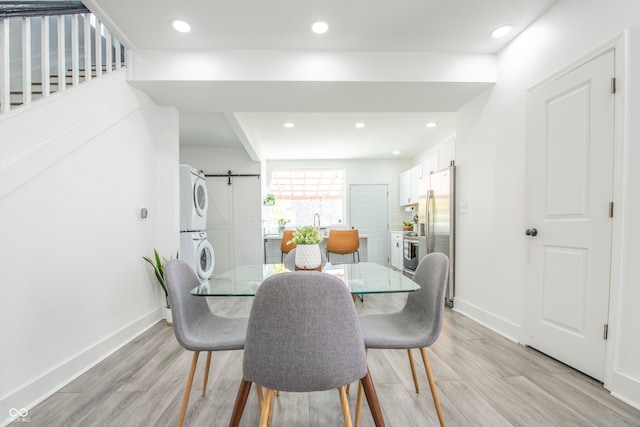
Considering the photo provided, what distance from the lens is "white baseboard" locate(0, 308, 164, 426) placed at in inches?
58.2

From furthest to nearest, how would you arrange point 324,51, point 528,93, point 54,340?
1. point 324,51
2. point 528,93
3. point 54,340

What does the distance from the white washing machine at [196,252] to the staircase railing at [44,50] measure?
192 centimetres

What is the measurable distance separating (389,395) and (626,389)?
50.3 inches

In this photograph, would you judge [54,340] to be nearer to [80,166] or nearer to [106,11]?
[80,166]

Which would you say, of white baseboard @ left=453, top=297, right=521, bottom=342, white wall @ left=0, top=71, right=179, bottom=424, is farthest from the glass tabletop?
white baseboard @ left=453, top=297, right=521, bottom=342

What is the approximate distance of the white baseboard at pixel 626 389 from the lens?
→ 58.9 inches

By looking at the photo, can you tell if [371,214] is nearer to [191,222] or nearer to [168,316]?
[191,222]

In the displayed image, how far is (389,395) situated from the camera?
1662 mm

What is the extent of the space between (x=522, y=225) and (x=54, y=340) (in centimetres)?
343

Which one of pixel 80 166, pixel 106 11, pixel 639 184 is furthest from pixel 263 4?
pixel 639 184

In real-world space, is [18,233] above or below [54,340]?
above

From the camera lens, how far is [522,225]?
91.7 inches

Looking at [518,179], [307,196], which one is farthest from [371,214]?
[518,179]

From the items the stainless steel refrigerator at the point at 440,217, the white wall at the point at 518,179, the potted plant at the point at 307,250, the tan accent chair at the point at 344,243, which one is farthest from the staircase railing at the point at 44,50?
the stainless steel refrigerator at the point at 440,217
